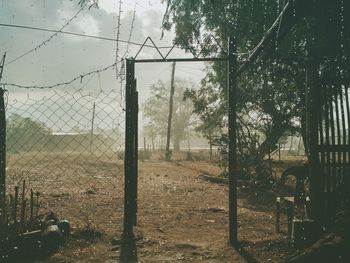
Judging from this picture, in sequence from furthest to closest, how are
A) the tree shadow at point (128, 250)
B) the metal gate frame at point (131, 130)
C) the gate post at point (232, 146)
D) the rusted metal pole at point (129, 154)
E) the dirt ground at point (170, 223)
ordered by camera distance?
1. the rusted metal pole at point (129, 154)
2. the metal gate frame at point (131, 130)
3. the gate post at point (232, 146)
4. the dirt ground at point (170, 223)
5. the tree shadow at point (128, 250)

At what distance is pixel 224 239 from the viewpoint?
629 cm

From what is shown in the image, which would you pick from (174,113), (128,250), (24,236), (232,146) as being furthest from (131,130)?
(174,113)

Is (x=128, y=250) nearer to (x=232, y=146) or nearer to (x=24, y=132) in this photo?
(x=232, y=146)

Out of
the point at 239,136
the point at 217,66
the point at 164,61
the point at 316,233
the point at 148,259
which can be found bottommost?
the point at 148,259

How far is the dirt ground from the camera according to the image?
214 inches

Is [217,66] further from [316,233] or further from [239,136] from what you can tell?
[316,233]

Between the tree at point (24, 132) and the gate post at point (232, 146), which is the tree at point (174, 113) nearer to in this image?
the tree at point (24, 132)

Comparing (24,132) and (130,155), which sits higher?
(24,132)

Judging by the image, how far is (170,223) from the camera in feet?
24.9

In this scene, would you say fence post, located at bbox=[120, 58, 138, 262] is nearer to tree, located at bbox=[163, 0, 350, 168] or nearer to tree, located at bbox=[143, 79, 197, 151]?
tree, located at bbox=[163, 0, 350, 168]

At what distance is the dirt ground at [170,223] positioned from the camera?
214 inches

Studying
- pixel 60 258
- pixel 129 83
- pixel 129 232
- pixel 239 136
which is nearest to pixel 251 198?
pixel 239 136

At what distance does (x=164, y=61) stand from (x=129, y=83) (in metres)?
0.76

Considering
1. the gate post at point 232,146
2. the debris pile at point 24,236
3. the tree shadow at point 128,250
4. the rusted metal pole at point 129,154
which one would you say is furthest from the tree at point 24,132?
the gate post at point 232,146
